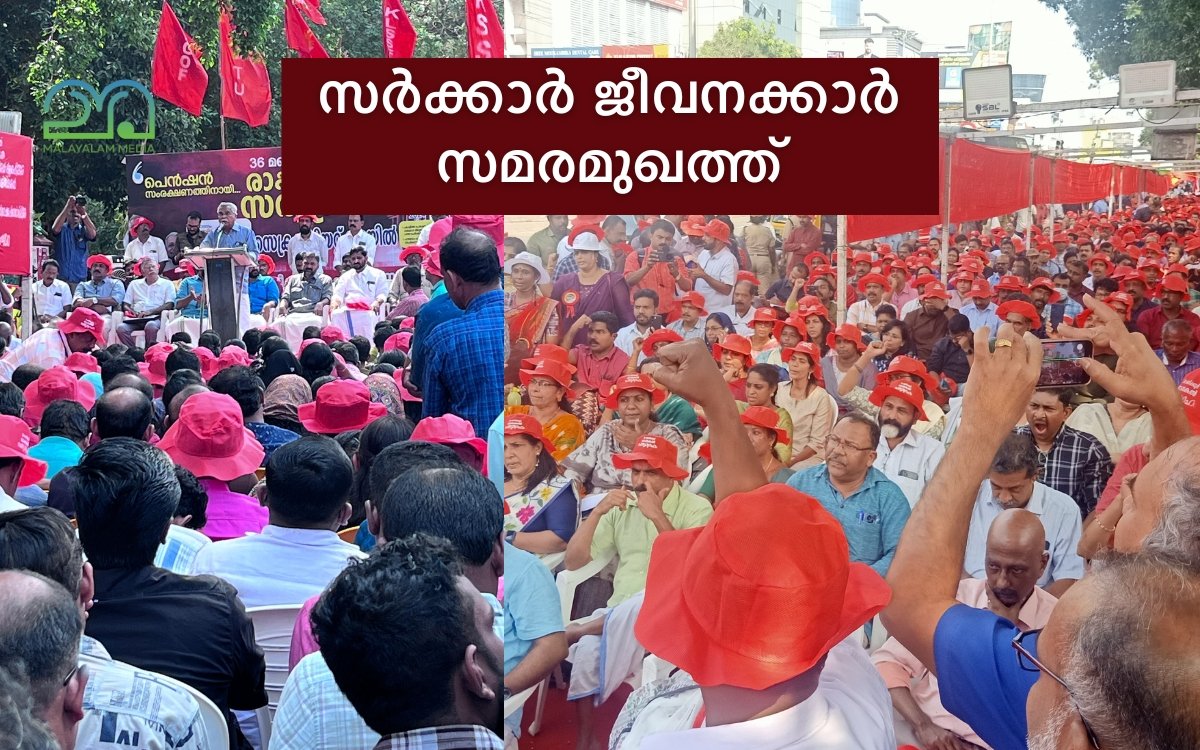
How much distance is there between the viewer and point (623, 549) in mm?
2373

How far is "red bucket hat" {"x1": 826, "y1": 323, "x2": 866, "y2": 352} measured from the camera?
246 cm

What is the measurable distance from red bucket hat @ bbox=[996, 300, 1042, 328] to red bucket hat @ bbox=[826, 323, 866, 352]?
0.27 m

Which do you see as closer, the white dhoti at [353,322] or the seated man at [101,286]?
the white dhoti at [353,322]

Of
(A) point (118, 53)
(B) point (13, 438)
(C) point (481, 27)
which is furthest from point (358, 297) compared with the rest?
(B) point (13, 438)

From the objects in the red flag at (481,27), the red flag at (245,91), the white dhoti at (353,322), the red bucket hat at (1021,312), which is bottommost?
the white dhoti at (353,322)

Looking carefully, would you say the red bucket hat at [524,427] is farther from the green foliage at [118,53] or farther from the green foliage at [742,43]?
the green foliage at [118,53]

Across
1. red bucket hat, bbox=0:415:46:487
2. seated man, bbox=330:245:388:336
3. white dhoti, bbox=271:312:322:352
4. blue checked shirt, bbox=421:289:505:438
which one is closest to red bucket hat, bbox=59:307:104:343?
white dhoti, bbox=271:312:322:352

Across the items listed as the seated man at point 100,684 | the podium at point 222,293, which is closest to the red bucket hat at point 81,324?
the podium at point 222,293

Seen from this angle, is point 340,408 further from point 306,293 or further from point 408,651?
point 306,293

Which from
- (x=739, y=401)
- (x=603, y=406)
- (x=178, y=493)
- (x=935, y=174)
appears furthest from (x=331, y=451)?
(x=935, y=174)

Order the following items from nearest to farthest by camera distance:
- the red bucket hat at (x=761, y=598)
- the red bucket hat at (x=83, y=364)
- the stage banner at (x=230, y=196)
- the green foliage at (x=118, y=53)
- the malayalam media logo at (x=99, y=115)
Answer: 1. the red bucket hat at (x=761, y=598)
2. the red bucket hat at (x=83, y=364)
3. the green foliage at (x=118, y=53)
4. the stage banner at (x=230, y=196)
5. the malayalam media logo at (x=99, y=115)

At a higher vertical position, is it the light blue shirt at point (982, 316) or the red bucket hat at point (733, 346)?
the light blue shirt at point (982, 316)

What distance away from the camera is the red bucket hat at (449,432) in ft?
11.7

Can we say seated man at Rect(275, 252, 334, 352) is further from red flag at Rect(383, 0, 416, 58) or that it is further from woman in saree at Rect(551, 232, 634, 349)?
woman in saree at Rect(551, 232, 634, 349)
